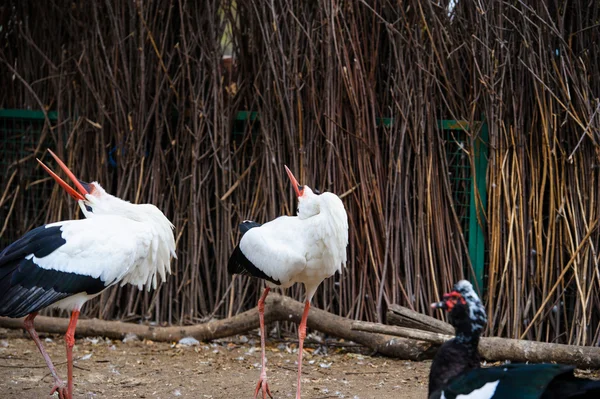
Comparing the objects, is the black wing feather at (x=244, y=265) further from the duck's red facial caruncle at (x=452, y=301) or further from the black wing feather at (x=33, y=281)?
the duck's red facial caruncle at (x=452, y=301)

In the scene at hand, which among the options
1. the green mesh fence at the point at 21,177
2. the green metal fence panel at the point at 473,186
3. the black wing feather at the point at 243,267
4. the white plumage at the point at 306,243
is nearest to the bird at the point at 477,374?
the white plumage at the point at 306,243

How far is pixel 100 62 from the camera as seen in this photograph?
6.00 meters

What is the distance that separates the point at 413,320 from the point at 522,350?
74cm

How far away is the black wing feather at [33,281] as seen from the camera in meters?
4.22

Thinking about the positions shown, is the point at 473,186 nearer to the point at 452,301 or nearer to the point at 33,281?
the point at 452,301

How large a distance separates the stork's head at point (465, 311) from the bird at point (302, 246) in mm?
1228

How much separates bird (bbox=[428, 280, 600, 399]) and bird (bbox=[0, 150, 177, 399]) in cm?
196

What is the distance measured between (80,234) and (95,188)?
0.49m

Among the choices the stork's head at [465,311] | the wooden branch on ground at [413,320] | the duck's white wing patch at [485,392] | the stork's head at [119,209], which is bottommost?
the wooden branch on ground at [413,320]

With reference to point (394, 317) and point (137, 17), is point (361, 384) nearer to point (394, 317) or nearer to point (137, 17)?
Result: point (394, 317)

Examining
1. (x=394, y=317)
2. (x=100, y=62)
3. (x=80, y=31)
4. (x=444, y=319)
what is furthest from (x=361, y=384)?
(x=80, y=31)

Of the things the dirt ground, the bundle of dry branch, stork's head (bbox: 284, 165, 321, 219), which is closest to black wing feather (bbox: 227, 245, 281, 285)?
stork's head (bbox: 284, 165, 321, 219)

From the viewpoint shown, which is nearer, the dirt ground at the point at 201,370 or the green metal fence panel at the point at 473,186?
the dirt ground at the point at 201,370

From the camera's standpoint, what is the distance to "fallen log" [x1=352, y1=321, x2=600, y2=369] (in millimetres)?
4734
